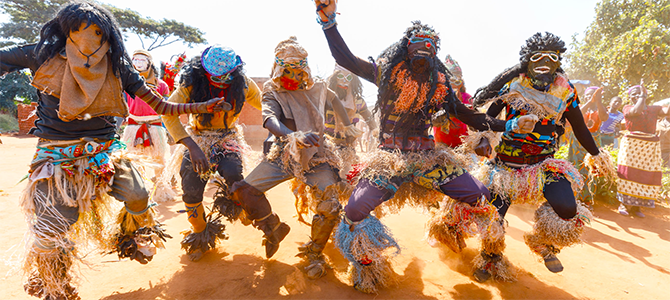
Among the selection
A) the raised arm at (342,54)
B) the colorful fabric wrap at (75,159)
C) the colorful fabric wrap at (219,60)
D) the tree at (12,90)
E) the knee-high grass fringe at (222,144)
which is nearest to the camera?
the colorful fabric wrap at (75,159)

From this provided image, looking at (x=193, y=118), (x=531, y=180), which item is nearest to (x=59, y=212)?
(x=193, y=118)

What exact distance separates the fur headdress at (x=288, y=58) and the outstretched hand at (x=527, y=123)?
6.77 feet

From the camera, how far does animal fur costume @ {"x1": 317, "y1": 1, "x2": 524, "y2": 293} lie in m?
2.70

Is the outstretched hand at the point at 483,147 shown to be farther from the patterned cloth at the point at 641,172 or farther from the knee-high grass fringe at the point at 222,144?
the patterned cloth at the point at 641,172

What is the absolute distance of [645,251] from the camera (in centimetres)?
413

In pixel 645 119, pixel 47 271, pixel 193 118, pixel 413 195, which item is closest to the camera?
pixel 47 271

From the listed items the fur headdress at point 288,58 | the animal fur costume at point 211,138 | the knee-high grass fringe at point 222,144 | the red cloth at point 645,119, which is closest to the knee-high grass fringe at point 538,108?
the fur headdress at point 288,58

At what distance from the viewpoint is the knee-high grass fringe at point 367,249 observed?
2.66 meters

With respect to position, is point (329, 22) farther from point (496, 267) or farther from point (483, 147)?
point (496, 267)

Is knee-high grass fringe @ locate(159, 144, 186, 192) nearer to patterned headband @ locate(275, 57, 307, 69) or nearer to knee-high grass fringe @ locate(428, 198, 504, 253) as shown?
patterned headband @ locate(275, 57, 307, 69)

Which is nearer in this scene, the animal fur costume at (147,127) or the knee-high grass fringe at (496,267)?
the knee-high grass fringe at (496,267)

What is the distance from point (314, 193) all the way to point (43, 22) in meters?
30.7

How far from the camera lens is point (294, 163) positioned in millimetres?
3113

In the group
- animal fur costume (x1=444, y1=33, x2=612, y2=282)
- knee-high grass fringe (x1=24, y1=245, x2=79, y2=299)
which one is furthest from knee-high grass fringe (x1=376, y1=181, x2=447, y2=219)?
knee-high grass fringe (x1=24, y1=245, x2=79, y2=299)
